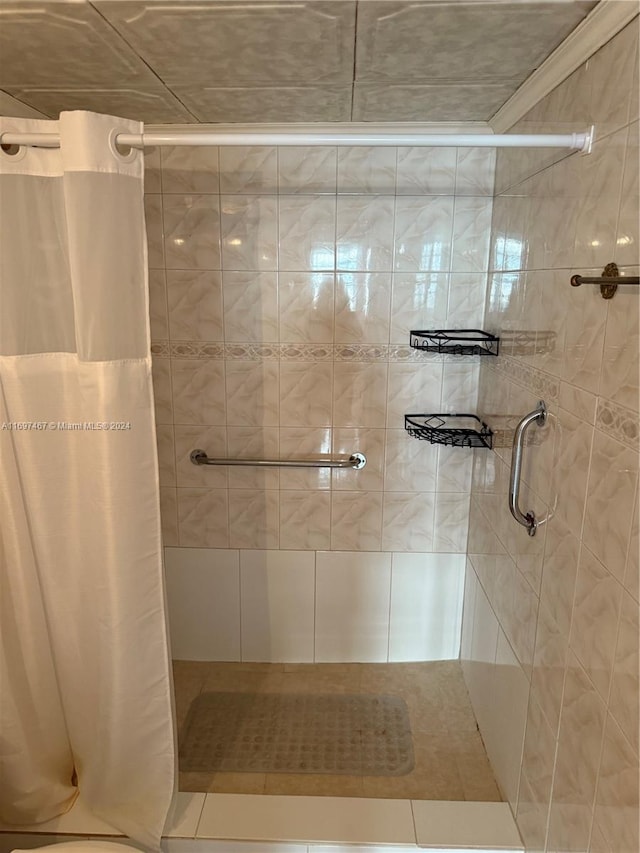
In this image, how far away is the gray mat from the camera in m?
1.85

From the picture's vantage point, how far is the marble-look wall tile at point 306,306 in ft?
6.78

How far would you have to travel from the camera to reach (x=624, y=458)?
1.04m

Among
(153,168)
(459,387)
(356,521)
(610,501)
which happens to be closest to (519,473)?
(610,501)

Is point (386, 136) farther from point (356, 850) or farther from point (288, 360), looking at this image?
point (356, 850)

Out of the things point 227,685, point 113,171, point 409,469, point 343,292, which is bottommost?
point 227,685

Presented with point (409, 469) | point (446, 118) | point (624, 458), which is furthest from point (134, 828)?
point (446, 118)

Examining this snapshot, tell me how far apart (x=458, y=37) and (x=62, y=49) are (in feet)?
3.14

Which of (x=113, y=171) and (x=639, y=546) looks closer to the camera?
(x=639, y=546)

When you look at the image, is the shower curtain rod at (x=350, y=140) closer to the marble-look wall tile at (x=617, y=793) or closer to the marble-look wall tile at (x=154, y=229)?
the marble-look wall tile at (x=154, y=229)

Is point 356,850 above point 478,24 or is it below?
below

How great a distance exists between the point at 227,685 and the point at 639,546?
180 cm

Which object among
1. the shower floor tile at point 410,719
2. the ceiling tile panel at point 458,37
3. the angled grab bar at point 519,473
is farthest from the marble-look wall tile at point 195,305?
the shower floor tile at point 410,719

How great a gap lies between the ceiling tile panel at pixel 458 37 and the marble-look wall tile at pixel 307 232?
0.53 m

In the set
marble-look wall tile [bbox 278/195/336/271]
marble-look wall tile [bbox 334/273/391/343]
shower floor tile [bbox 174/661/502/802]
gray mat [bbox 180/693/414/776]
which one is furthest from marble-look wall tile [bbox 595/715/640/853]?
marble-look wall tile [bbox 278/195/336/271]
